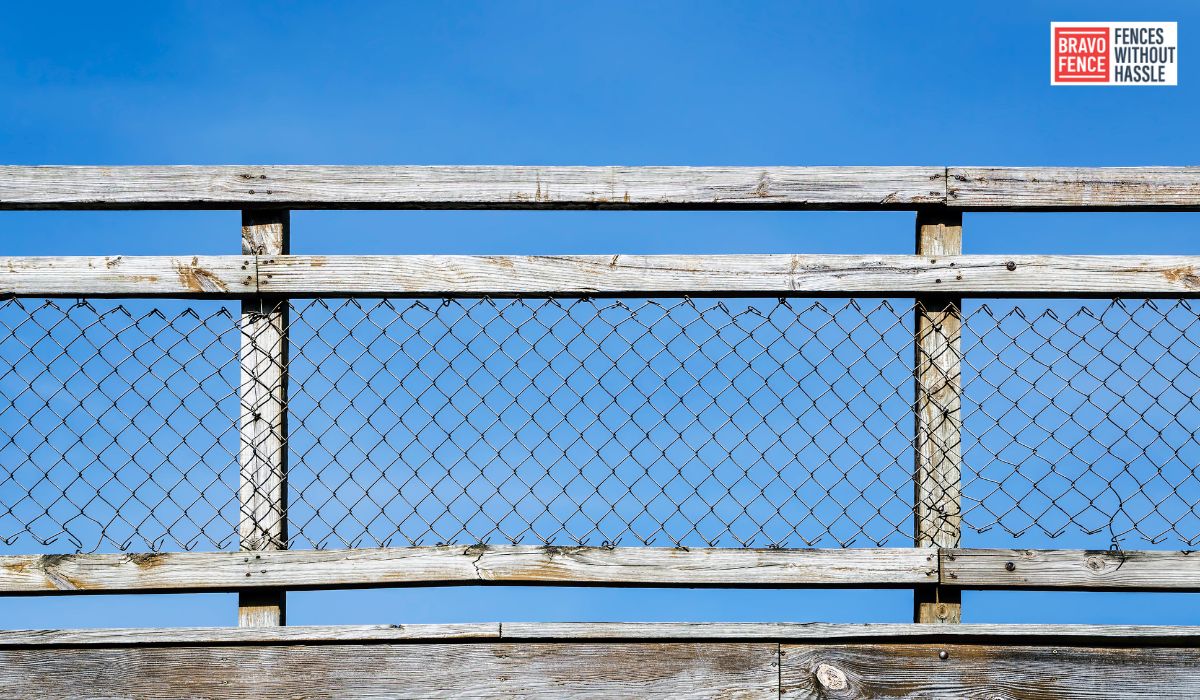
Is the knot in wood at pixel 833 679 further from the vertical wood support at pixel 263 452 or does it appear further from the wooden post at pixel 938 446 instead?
the vertical wood support at pixel 263 452

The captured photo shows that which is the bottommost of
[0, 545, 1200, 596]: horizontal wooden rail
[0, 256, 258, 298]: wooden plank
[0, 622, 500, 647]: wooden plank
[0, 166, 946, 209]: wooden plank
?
[0, 622, 500, 647]: wooden plank

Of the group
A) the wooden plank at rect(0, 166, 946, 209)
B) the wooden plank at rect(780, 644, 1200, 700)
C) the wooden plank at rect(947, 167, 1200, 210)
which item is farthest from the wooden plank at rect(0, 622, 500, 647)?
the wooden plank at rect(947, 167, 1200, 210)

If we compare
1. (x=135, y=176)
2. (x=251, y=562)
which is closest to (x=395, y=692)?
(x=251, y=562)

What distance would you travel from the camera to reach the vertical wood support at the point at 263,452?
2.85 m

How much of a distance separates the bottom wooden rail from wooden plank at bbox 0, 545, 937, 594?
119 mm

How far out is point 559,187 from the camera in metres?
2.91

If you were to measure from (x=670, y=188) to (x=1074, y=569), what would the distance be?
1.52 meters

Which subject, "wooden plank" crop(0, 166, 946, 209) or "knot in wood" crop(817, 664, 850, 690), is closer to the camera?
"knot in wood" crop(817, 664, 850, 690)

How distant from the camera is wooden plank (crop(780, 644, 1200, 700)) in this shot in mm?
2770

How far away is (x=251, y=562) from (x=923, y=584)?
1824 mm

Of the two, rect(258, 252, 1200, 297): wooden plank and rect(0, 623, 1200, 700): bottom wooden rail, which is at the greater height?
rect(258, 252, 1200, 297): wooden plank

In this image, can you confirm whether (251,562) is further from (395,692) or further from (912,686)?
(912,686)

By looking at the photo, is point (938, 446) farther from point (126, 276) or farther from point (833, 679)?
point (126, 276)

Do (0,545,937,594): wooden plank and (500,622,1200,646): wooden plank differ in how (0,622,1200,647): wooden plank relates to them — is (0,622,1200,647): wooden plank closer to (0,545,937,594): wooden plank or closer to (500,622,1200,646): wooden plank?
(500,622,1200,646): wooden plank
